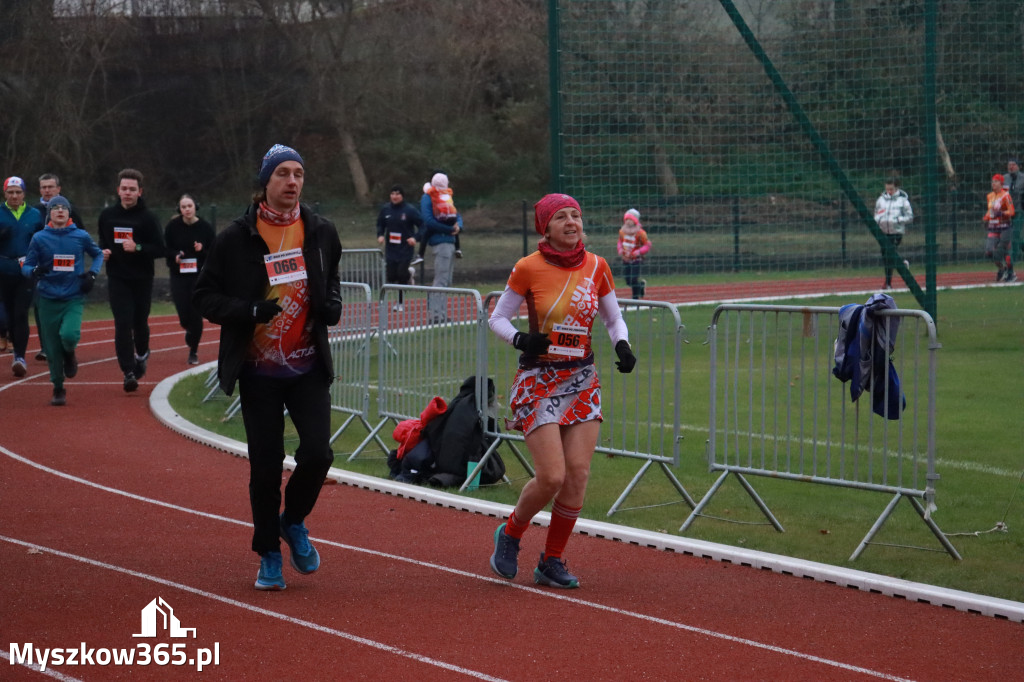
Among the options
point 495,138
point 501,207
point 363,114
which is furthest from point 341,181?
point 501,207

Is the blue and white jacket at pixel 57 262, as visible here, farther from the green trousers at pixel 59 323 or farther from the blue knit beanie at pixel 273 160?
the blue knit beanie at pixel 273 160

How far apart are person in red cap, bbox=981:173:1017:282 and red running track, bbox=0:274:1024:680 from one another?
11.7m

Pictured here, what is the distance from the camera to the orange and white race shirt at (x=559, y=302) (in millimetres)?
6590

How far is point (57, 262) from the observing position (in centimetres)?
1303

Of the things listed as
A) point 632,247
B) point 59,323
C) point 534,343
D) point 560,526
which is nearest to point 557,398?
point 534,343

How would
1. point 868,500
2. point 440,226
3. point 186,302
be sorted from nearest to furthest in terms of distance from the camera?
1. point 868,500
2. point 186,302
3. point 440,226

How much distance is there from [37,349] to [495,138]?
3247 centimetres

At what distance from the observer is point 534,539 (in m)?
7.89

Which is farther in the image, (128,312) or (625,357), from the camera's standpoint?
(128,312)

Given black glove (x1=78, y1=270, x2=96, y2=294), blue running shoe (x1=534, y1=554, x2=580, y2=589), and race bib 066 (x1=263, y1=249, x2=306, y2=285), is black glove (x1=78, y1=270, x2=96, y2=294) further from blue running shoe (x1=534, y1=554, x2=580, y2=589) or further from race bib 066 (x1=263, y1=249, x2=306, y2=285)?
blue running shoe (x1=534, y1=554, x2=580, y2=589)

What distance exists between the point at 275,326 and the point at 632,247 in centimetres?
1392

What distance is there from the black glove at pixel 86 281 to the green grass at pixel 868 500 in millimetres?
1434

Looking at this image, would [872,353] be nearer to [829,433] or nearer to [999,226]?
[829,433]

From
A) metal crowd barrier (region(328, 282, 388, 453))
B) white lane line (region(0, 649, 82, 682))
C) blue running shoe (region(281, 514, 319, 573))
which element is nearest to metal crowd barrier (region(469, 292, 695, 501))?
metal crowd barrier (region(328, 282, 388, 453))
